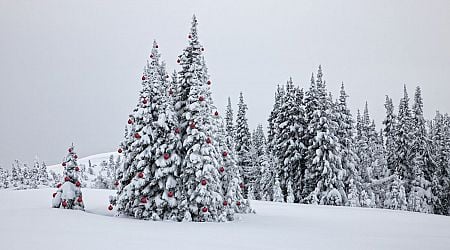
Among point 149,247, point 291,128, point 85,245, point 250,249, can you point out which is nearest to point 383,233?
point 250,249

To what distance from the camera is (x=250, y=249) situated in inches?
A: 426

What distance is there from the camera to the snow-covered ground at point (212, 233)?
425 inches

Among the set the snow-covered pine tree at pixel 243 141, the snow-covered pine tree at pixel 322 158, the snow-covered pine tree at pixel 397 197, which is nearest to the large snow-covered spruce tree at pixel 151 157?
the snow-covered pine tree at pixel 322 158

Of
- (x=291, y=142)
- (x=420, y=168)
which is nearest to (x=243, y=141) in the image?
(x=291, y=142)

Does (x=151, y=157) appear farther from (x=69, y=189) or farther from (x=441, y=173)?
(x=441, y=173)

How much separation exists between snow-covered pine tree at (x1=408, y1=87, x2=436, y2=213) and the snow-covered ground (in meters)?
25.0

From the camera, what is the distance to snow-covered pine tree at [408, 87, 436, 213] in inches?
1693

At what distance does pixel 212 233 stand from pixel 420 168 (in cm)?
3939

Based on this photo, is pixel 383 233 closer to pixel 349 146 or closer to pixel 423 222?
pixel 423 222

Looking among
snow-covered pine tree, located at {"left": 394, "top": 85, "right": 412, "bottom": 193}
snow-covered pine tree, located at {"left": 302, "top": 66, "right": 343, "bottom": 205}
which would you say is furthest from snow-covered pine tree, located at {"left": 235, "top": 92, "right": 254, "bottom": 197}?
snow-covered pine tree, located at {"left": 394, "top": 85, "right": 412, "bottom": 193}

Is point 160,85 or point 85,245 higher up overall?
point 160,85

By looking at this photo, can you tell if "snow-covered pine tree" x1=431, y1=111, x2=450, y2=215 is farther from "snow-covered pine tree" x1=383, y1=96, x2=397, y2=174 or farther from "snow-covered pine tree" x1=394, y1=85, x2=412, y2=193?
"snow-covered pine tree" x1=383, y1=96, x2=397, y2=174

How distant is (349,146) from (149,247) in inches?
1249

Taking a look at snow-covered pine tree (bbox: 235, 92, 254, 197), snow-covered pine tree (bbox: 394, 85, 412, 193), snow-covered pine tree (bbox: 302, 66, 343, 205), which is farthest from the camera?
snow-covered pine tree (bbox: 235, 92, 254, 197)
